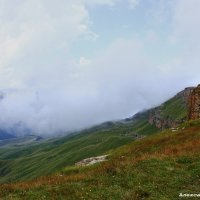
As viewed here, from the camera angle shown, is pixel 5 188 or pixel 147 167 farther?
pixel 147 167

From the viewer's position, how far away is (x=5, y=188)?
92.9ft

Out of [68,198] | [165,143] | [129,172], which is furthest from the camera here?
[165,143]

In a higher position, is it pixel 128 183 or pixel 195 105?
pixel 195 105

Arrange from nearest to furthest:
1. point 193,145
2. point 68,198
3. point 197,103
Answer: point 68,198, point 193,145, point 197,103

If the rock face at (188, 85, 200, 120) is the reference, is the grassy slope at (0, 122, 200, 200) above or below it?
below

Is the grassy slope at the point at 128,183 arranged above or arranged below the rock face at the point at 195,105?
below

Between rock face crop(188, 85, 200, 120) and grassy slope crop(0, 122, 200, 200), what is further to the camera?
rock face crop(188, 85, 200, 120)

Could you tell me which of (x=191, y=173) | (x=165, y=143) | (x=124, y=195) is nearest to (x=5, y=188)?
(x=124, y=195)

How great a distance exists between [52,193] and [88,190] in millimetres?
2334

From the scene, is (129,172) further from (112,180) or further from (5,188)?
(5,188)

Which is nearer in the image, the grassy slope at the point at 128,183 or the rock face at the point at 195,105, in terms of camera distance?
the grassy slope at the point at 128,183

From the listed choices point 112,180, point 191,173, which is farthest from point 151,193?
point 191,173

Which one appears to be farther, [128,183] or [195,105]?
[195,105]

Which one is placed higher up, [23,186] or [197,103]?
[197,103]
